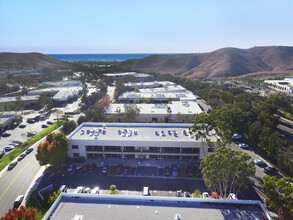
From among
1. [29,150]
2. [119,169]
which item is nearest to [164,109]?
[119,169]

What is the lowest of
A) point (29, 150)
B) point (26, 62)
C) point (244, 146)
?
point (29, 150)

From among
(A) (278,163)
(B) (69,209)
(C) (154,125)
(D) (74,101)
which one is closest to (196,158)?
(C) (154,125)

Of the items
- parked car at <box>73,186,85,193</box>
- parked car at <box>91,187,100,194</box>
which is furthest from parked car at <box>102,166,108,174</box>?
parked car at <box>73,186,85,193</box>

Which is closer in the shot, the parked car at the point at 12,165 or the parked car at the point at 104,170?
the parked car at the point at 104,170

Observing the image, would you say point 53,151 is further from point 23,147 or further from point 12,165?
point 23,147

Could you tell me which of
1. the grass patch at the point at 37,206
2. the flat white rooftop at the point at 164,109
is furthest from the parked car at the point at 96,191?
the flat white rooftop at the point at 164,109

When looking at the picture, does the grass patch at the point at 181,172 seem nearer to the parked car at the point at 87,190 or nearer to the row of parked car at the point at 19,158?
the parked car at the point at 87,190

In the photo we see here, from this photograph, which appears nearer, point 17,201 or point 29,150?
point 17,201
